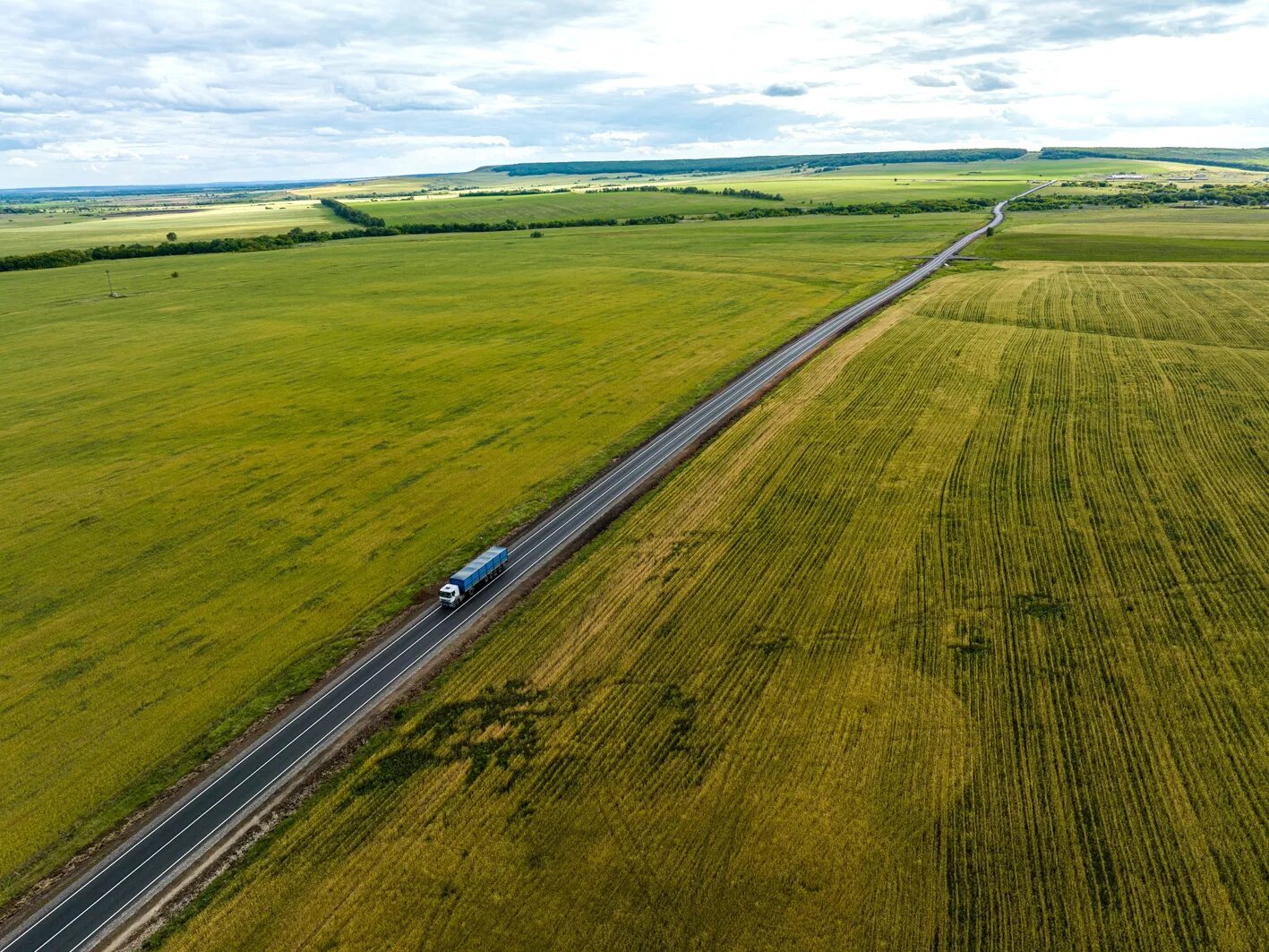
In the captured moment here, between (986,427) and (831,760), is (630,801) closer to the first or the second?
(831,760)

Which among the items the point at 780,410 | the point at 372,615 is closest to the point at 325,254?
the point at 780,410

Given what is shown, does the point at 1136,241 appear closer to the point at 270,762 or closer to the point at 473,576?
the point at 473,576

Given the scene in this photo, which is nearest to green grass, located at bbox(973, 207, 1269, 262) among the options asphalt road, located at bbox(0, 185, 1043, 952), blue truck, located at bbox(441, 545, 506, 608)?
asphalt road, located at bbox(0, 185, 1043, 952)

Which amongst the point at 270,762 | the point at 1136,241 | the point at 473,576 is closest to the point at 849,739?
the point at 473,576

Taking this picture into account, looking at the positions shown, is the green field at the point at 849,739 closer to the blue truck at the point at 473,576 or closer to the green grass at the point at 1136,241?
the blue truck at the point at 473,576

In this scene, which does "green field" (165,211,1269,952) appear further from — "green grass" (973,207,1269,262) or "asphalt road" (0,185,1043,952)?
"green grass" (973,207,1269,262)
